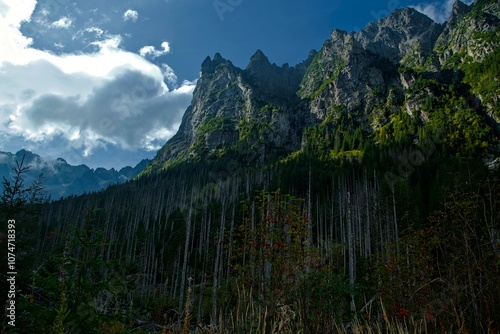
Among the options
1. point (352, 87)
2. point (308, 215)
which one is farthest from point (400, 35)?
point (308, 215)

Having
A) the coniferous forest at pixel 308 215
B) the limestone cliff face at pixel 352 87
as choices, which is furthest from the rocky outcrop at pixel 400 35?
the coniferous forest at pixel 308 215

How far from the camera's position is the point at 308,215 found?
690 inches

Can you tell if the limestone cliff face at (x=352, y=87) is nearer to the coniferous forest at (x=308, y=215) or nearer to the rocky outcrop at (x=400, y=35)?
the rocky outcrop at (x=400, y=35)

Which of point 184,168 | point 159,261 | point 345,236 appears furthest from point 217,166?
point 345,236

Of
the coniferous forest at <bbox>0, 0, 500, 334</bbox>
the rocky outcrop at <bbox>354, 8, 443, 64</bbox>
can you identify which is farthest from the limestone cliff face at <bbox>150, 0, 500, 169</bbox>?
the coniferous forest at <bbox>0, 0, 500, 334</bbox>

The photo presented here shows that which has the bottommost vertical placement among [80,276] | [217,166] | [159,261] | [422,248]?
[159,261]

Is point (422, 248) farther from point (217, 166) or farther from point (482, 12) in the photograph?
point (482, 12)

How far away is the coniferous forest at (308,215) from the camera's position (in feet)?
13.6

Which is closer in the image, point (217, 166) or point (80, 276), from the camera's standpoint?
point (80, 276)

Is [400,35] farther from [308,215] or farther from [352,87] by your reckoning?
[308,215]

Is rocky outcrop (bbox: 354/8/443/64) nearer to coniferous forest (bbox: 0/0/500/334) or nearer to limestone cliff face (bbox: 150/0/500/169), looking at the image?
limestone cliff face (bbox: 150/0/500/169)

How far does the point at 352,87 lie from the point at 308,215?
121554 millimetres

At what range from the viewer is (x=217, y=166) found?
4456 inches

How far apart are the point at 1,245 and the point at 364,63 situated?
145 metres
